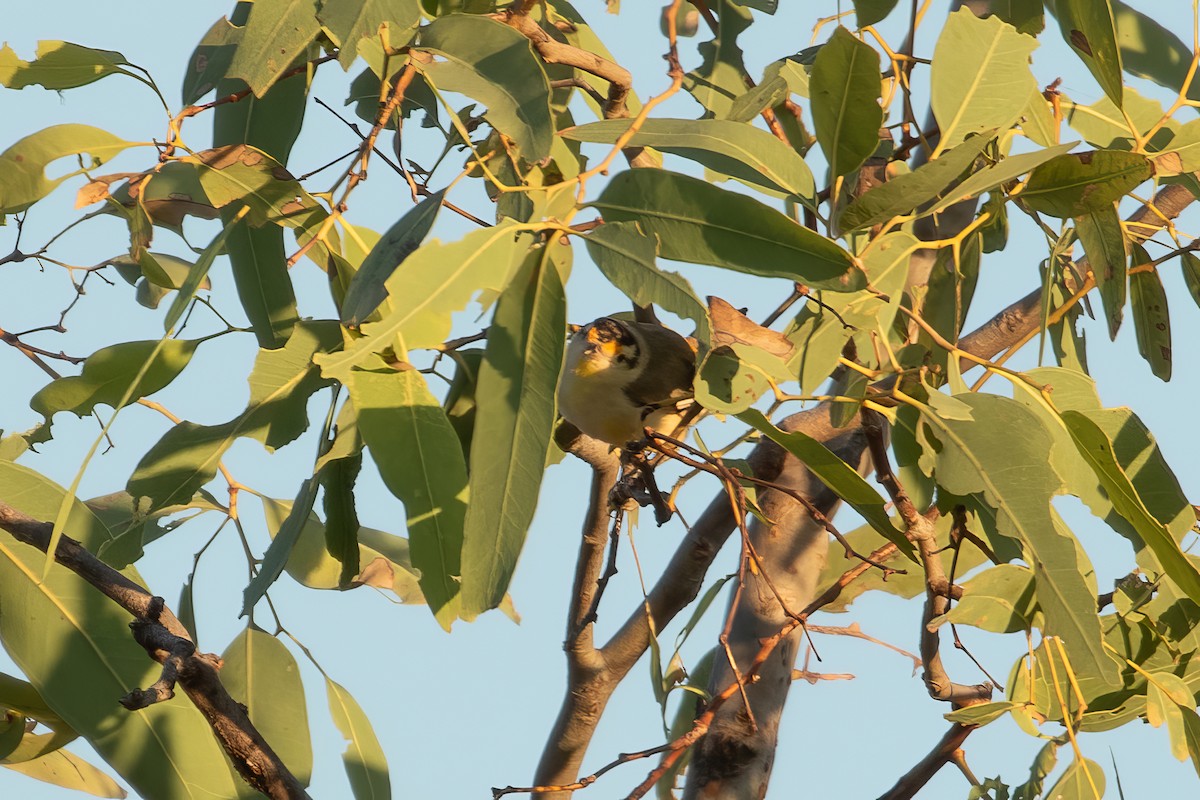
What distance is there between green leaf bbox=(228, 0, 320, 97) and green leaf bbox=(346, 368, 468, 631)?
0.95 ft

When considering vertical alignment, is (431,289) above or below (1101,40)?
below

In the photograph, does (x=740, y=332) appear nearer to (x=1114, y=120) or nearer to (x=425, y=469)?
(x=425, y=469)

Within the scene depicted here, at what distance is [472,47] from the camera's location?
3.71ft

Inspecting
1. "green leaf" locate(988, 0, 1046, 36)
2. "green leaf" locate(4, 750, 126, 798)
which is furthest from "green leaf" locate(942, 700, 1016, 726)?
"green leaf" locate(4, 750, 126, 798)

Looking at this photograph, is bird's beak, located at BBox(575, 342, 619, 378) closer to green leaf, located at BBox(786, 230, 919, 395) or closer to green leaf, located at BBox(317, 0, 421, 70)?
green leaf, located at BBox(786, 230, 919, 395)

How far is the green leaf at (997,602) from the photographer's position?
144 cm

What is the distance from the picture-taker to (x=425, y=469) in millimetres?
1216

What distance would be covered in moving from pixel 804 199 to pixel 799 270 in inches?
7.2

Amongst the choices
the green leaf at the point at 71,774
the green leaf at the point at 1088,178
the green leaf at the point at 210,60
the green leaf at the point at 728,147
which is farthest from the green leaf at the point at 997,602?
the green leaf at the point at 71,774

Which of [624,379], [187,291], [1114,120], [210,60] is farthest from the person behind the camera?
[624,379]

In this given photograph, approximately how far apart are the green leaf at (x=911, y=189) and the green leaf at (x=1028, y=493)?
→ 0.21 meters

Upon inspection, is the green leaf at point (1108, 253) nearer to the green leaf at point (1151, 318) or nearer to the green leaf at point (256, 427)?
the green leaf at point (1151, 318)

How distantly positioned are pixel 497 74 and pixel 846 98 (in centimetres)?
33

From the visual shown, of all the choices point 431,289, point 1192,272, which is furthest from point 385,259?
point 1192,272
